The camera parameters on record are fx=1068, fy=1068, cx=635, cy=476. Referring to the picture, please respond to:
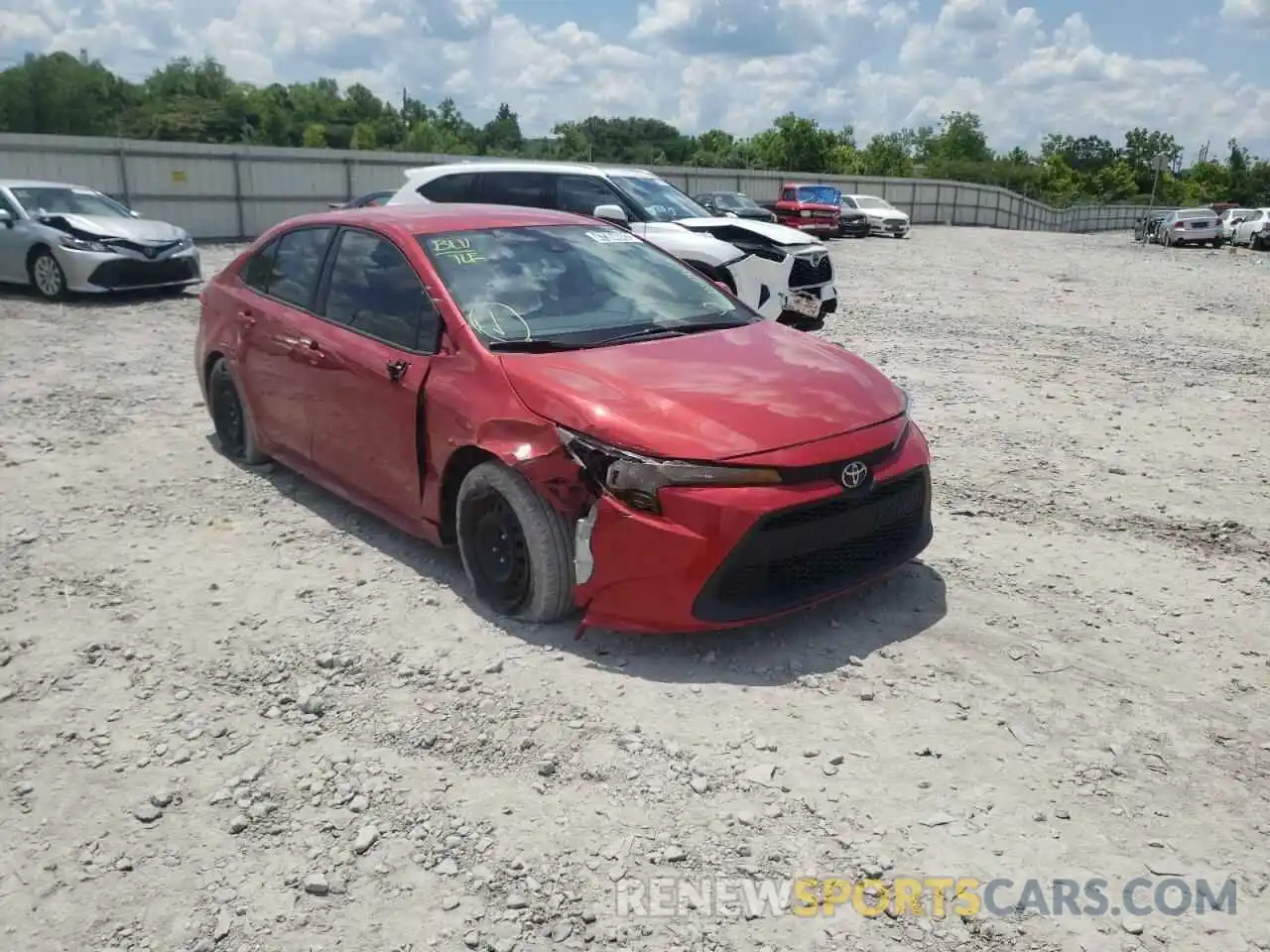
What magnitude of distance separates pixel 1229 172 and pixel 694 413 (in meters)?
120

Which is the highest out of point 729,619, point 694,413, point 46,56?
point 46,56

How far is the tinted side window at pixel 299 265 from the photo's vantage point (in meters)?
5.46

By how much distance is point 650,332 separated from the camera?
15.4 ft

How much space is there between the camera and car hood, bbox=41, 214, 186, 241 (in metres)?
13.2

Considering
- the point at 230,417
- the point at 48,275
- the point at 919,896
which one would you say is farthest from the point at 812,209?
the point at 919,896

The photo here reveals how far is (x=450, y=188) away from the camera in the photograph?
37.2 feet

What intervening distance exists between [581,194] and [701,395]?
8017 millimetres

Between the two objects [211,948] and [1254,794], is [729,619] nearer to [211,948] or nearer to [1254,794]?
[1254,794]

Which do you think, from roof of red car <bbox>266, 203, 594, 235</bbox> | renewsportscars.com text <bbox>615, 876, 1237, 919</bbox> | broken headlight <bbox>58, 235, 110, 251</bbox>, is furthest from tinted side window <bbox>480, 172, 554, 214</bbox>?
renewsportscars.com text <bbox>615, 876, 1237, 919</bbox>

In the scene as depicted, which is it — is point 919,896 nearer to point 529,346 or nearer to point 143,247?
point 529,346

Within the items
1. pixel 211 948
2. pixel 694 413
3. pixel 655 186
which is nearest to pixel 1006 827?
pixel 694 413

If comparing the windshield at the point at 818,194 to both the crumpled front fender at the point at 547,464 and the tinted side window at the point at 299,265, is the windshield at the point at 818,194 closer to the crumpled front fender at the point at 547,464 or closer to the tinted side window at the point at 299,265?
the tinted side window at the point at 299,265

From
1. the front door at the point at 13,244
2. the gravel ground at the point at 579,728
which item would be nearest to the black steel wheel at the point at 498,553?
the gravel ground at the point at 579,728

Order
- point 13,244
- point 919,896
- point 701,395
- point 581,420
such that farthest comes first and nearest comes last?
point 13,244, point 701,395, point 581,420, point 919,896
